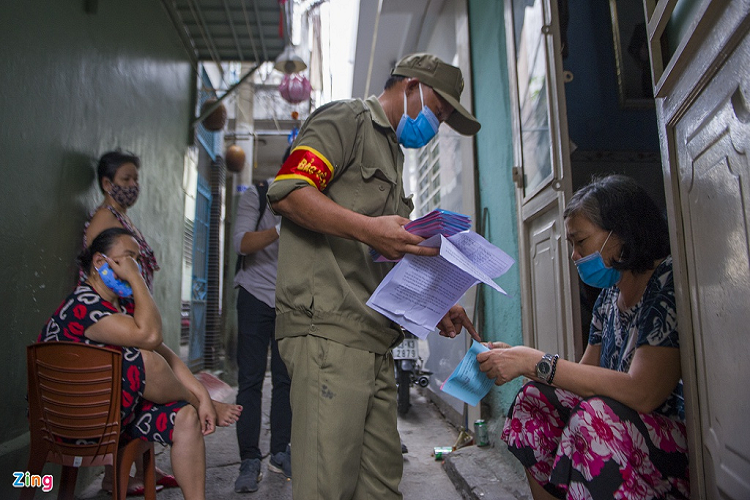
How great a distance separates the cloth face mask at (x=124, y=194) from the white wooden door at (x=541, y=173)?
7.35 feet

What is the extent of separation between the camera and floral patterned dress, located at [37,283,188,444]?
81.5 inches

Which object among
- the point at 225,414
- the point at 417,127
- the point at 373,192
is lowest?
the point at 225,414

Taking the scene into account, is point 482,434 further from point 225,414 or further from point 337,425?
point 337,425

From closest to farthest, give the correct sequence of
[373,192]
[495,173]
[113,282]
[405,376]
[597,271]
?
1. [373,192]
2. [597,271]
3. [113,282]
4. [495,173]
5. [405,376]

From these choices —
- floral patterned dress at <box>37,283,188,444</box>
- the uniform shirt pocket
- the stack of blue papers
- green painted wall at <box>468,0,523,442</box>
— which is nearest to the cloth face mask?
floral patterned dress at <box>37,283,188,444</box>

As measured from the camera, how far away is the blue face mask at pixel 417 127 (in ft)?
5.52

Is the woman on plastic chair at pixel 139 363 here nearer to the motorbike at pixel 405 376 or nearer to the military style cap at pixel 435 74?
the military style cap at pixel 435 74

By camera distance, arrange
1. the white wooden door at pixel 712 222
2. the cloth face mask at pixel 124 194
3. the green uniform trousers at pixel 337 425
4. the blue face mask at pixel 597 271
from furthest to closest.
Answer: the cloth face mask at pixel 124 194 < the blue face mask at pixel 597 271 < the green uniform trousers at pixel 337 425 < the white wooden door at pixel 712 222

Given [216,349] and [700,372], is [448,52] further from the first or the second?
[216,349]

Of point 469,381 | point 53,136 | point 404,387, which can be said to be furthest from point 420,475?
Result: point 53,136

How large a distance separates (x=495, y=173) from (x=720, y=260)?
8.07ft

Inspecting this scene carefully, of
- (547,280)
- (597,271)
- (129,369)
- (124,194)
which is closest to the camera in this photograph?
(597,271)

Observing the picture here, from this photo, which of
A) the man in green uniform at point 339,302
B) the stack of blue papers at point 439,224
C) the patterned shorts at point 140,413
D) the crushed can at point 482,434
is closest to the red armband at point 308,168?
the man in green uniform at point 339,302

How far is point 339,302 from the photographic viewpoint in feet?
4.47
